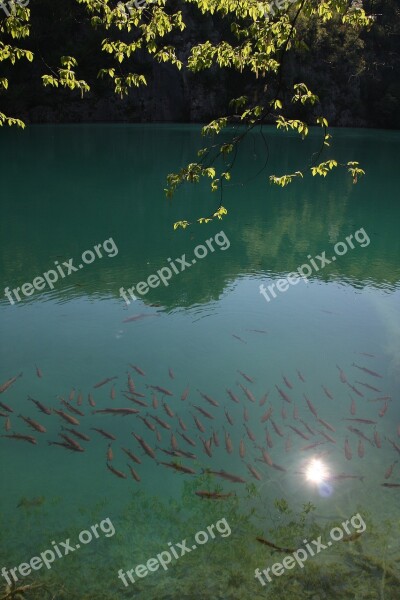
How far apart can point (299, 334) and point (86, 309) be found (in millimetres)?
3888

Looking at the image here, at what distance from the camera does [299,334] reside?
368 inches

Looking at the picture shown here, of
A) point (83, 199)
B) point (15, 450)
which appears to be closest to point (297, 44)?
point (15, 450)

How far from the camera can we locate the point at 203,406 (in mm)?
7023

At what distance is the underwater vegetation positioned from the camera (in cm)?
439

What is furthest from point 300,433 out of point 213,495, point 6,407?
point 6,407

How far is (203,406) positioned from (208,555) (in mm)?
2383

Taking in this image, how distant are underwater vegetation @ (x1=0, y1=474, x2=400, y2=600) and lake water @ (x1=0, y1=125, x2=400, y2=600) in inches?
0.6

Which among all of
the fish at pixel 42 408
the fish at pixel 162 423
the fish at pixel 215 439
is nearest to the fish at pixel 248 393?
the fish at pixel 215 439

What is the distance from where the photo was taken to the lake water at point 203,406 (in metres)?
4.72

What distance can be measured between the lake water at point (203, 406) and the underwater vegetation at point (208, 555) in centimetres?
2

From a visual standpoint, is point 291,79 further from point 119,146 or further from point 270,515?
point 270,515

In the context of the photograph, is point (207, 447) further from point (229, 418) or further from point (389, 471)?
point (389, 471)

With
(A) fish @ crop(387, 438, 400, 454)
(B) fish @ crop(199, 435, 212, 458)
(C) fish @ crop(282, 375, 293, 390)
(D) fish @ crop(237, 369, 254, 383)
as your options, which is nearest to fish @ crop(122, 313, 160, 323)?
(D) fish @ crop(237, 369, 254, 383)

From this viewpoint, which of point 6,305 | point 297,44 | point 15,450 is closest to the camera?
point 297,44
